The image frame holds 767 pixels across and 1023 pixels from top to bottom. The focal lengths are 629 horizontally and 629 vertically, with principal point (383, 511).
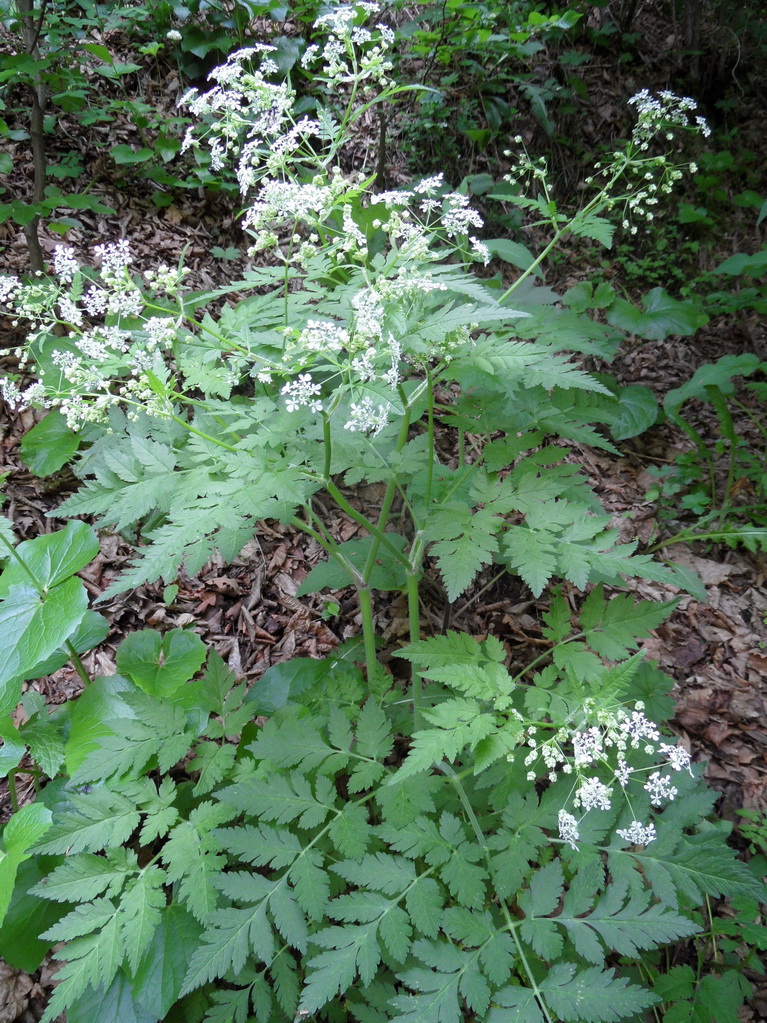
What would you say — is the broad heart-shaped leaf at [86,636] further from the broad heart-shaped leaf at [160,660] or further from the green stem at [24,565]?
the green stem at [24,565]

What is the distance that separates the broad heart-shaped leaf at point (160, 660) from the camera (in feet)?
8.09

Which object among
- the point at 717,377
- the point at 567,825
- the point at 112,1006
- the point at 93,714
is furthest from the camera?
the point at 717,377

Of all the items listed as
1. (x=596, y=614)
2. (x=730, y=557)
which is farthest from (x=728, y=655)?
(x=596, y=614)

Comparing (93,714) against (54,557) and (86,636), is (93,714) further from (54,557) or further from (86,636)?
(54,557)

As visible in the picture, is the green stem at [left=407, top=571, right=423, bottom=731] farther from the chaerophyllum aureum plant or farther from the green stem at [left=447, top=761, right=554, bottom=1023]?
the green stem at [left=447, top=761, right=554, bottom=1023]

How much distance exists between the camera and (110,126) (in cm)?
520

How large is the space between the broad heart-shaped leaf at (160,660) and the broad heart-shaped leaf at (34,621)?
364 mm

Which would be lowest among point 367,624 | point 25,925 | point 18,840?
point 25,925

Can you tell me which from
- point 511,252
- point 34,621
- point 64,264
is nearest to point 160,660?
point 34,621

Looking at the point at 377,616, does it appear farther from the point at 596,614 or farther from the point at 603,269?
the point at 603,269

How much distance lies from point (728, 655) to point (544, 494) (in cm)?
217

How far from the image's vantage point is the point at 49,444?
3109 mm

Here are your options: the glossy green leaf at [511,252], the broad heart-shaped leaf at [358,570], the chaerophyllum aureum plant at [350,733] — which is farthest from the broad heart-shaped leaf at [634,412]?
the broad heart-shaped leaf at [358,570]

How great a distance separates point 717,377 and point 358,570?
2886 mm
